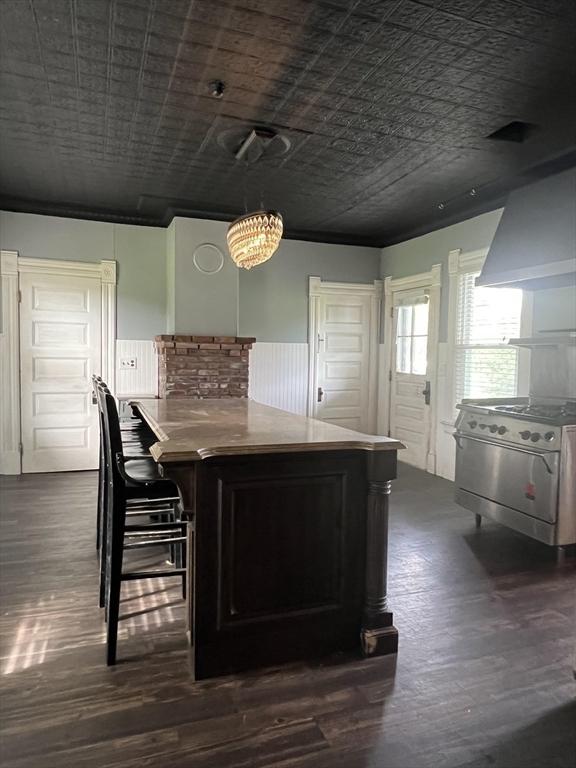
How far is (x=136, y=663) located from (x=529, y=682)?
5.27 feet

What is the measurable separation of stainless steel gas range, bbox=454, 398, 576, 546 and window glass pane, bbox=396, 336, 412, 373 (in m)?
1.88

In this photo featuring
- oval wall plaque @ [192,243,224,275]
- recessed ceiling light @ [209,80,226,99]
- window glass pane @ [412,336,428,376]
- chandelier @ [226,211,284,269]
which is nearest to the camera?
recessed ceiling light @ [209,80,226,99]

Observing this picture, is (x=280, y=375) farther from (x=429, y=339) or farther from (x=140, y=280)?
(x=140, y=280)

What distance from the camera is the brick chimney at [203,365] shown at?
16.7 feet

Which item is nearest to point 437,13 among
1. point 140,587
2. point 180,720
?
point 180,720

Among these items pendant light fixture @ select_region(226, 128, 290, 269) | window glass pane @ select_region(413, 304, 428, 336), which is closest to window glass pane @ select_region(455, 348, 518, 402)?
window glass pane @ select_region(413, 304, 428, 336)

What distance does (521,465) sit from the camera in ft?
11.4

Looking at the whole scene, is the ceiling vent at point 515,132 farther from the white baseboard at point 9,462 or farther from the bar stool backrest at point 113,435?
the white baseboard at point 9,462

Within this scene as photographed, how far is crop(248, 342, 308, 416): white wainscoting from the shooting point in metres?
5.98

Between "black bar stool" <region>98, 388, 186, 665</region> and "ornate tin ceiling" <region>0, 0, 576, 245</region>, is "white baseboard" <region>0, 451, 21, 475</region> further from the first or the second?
"black bar stool" <region>98, 388, 186, 665</region>

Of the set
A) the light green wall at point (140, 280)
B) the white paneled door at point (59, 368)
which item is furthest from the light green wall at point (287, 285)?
the white paneled door at point (59, 368)

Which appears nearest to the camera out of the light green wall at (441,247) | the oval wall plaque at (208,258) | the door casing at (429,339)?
the light green wall at (441,247)

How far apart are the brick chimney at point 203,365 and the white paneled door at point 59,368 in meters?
0.81

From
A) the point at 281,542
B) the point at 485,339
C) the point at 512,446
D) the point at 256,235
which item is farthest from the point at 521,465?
the point at 256,235
